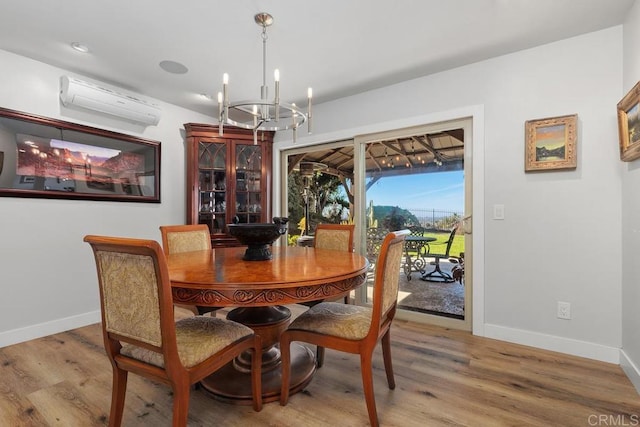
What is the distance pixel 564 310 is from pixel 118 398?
2888mm

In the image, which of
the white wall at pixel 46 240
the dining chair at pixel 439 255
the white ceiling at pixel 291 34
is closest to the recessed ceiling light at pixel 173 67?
the white ceiling at pixel 291 34

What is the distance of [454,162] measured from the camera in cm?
295

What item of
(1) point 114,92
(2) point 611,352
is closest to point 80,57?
(1) point 114,92

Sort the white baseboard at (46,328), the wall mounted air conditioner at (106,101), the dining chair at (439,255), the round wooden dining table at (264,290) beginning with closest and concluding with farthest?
the round wooden dining table at (264,290) < the white baseboard at (46,328) < the wall mounted air conditioner at (106,101) < the dining chair at (439,255)

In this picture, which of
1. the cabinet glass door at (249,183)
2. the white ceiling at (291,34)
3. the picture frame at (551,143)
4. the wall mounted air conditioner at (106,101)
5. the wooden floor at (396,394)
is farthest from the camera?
the cabinet glass door at (249,183)

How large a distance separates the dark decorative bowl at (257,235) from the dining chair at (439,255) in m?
1.87

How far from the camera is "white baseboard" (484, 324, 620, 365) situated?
7.14 ft

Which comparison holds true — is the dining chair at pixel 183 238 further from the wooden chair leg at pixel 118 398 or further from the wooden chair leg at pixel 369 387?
the wooden chair leg at pixel 369 387

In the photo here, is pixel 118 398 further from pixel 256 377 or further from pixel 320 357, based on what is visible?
pixel 320 357

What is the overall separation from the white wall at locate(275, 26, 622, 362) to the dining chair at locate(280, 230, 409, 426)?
1.37m

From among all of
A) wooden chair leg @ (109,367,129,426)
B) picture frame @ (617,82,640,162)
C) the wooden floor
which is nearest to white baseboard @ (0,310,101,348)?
the wooden floor

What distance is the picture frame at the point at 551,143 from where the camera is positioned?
7.47ft

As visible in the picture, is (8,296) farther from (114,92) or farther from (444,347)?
(444,347)

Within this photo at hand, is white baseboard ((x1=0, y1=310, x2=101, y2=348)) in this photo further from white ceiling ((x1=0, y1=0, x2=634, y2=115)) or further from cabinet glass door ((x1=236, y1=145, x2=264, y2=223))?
white ceiling ((x1=0, y1=0, x2=634, y2=115))
